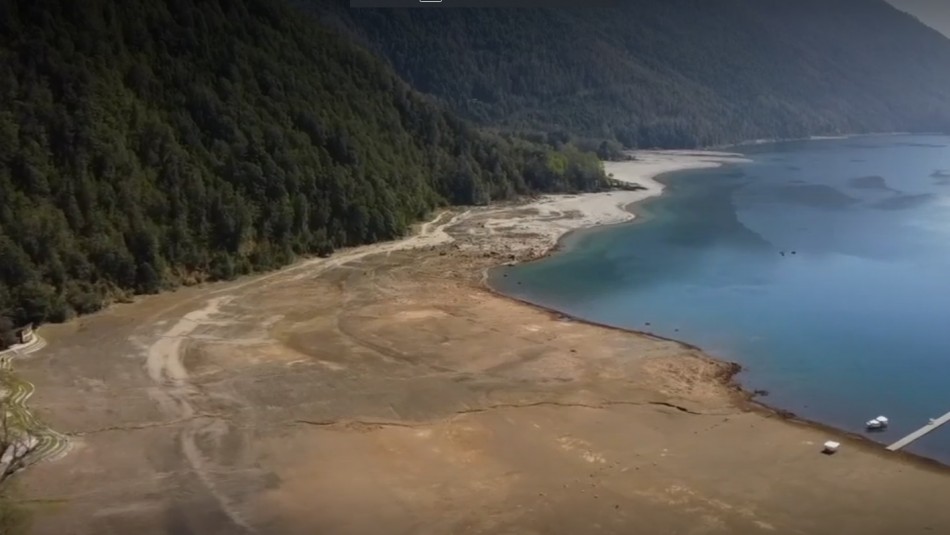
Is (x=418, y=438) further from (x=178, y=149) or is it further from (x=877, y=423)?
(x=178, y=149)

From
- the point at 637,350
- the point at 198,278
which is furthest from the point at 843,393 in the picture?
the point at 198,278

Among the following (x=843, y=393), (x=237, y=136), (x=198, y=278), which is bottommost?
(x=843, y=393)

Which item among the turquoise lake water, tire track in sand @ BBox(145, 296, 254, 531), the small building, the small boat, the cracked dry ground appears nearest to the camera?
the cracked dry ground

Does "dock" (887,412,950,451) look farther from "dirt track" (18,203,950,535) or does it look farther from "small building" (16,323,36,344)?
"small building" (16,323,36,344)

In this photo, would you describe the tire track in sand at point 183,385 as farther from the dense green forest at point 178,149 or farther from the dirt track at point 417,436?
the dense green forest at point 178,149

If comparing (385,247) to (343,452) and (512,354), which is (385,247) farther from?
(343,452)

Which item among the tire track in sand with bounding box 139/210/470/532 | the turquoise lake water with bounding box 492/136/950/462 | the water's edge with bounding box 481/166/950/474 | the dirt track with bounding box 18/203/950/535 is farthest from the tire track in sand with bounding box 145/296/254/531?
the turquoise lake water with bounding box 492/136/950/462
